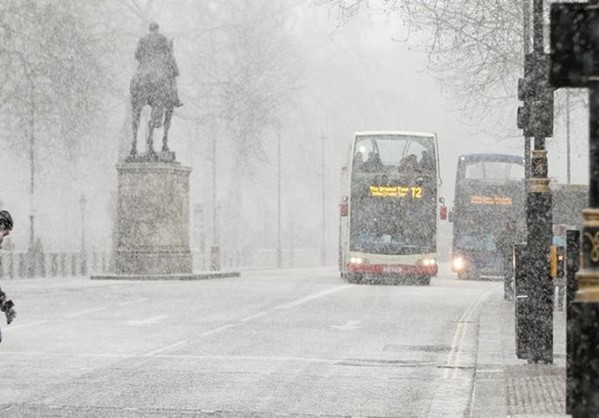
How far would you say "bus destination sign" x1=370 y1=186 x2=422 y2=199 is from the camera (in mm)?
37719

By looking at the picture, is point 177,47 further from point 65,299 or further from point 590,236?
point 590,236

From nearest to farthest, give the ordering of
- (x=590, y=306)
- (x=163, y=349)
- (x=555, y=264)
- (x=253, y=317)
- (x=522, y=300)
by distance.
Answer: (x=590, y=306) < (x=555, y=264) < (x=522, y=300) < (x=163, y=349) < (x=253, y=317)

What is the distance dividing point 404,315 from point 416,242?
15274mm

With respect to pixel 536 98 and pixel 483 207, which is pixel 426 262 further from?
pixel 536 98

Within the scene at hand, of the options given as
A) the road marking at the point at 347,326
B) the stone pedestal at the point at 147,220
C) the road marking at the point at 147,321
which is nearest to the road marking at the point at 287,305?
the road marking at the point at 147,321

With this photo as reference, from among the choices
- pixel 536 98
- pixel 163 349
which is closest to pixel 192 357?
pixel 163 349

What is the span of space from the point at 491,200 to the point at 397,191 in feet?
37.2

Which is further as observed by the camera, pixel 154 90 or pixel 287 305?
pixel 154 90

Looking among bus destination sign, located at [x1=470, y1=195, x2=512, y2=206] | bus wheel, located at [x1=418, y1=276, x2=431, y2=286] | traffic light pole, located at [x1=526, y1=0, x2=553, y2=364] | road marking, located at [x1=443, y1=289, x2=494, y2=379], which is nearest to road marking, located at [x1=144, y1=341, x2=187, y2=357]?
road marking, located at [x1=443, y1=289, x2=494, y2=379]

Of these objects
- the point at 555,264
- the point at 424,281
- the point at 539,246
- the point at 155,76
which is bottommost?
the point at 424,281

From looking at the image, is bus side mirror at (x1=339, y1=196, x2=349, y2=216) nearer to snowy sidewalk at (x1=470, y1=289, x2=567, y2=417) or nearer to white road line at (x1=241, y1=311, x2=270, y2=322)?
white road line at (x1=241, y1=311, x2=270, y2=322)

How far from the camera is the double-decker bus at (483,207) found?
48.4 m

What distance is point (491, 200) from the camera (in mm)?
48375

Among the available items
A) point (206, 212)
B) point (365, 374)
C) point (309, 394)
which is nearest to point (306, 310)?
point (365, 374)
